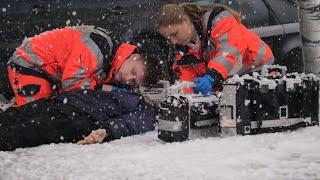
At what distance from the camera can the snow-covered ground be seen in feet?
8.68

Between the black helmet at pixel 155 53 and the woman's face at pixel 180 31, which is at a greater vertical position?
the woman's face at pixel 180 31

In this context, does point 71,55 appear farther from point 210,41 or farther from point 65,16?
point 210,41

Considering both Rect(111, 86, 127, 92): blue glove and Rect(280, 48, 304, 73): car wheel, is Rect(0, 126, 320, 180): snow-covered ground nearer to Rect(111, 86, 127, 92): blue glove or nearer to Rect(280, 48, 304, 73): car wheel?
Rect(111, 86, 127, 92): blue glove

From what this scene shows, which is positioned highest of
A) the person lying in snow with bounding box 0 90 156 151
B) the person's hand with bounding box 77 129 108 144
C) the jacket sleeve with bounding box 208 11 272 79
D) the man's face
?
the jacket sleeve with bounding box 208 11 272 79

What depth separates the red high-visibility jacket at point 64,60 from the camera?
13.2ft

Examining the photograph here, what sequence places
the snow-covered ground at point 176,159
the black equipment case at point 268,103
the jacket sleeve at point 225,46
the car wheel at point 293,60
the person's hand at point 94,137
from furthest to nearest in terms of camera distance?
the car wheel at point 293,60
the jacket sleeve at point 225,46
the black equipment case at point 268,103
the person's hand at point 94,137
the snow-covered ground at point 176,159

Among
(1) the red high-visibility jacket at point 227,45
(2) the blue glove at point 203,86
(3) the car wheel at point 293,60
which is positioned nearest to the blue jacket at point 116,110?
(2) the blue glove at point 203,86

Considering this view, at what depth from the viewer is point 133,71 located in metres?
4.12

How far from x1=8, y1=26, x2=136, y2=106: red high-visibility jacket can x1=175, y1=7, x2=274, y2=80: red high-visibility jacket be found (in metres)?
Result: 0.70

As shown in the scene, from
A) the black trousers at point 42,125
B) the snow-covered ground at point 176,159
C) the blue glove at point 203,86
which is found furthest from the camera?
the blue glove at point 203,86

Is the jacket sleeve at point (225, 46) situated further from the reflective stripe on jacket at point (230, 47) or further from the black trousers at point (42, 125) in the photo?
the black trousers at point (42, 125)

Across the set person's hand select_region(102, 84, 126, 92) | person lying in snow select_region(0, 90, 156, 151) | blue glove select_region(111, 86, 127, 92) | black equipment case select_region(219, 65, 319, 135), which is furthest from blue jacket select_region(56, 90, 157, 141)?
black equipment case select_region(219, 65, 319, 135)

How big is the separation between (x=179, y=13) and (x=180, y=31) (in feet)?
0.47


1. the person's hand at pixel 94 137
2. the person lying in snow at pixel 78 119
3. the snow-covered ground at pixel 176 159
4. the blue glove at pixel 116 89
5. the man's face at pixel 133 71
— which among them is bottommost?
the snow-covered ground at pixel 176 159
